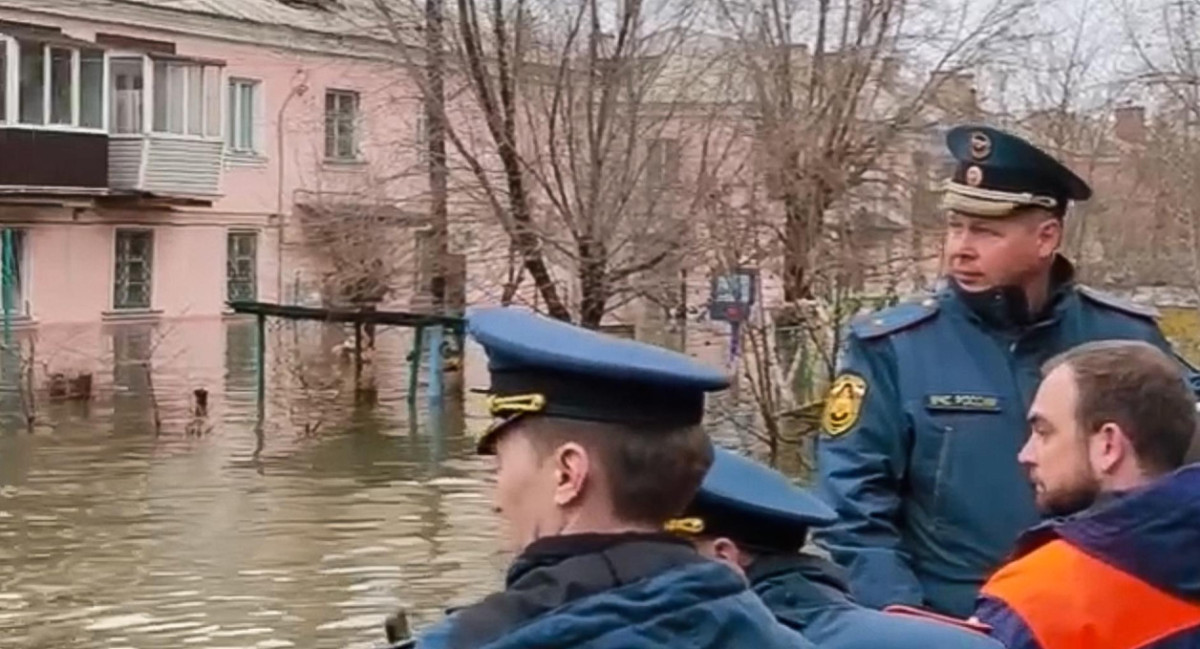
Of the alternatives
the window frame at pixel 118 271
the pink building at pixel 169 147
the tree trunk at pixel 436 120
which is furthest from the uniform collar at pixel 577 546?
the window frame at pixel 118 271

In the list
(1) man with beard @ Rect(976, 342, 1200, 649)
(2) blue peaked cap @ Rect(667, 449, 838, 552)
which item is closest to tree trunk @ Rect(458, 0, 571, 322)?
(1) man with beard @ Rect(976, 342, 1200, 649)

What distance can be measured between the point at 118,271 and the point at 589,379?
3228cm

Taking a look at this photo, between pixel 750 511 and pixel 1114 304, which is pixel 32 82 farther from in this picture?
pixel 750 511

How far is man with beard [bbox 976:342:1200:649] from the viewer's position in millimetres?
2939

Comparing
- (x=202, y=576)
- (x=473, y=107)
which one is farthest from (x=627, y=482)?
(x=473, y=107)

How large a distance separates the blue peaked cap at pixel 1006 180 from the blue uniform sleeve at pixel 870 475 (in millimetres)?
332

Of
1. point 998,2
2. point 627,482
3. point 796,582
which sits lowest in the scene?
point 796,582

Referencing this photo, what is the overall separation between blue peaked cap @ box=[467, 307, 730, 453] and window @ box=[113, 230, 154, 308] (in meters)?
31.9

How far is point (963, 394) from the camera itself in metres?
4.04

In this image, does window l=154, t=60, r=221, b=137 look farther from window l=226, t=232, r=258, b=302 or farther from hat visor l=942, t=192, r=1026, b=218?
hat visor l=942, t=192, r=1026, b=218

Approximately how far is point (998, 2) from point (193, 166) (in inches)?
608

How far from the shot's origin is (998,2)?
23.2m

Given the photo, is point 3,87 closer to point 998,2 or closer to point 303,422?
point 303,422

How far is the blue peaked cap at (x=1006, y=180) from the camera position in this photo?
4.07 metres
